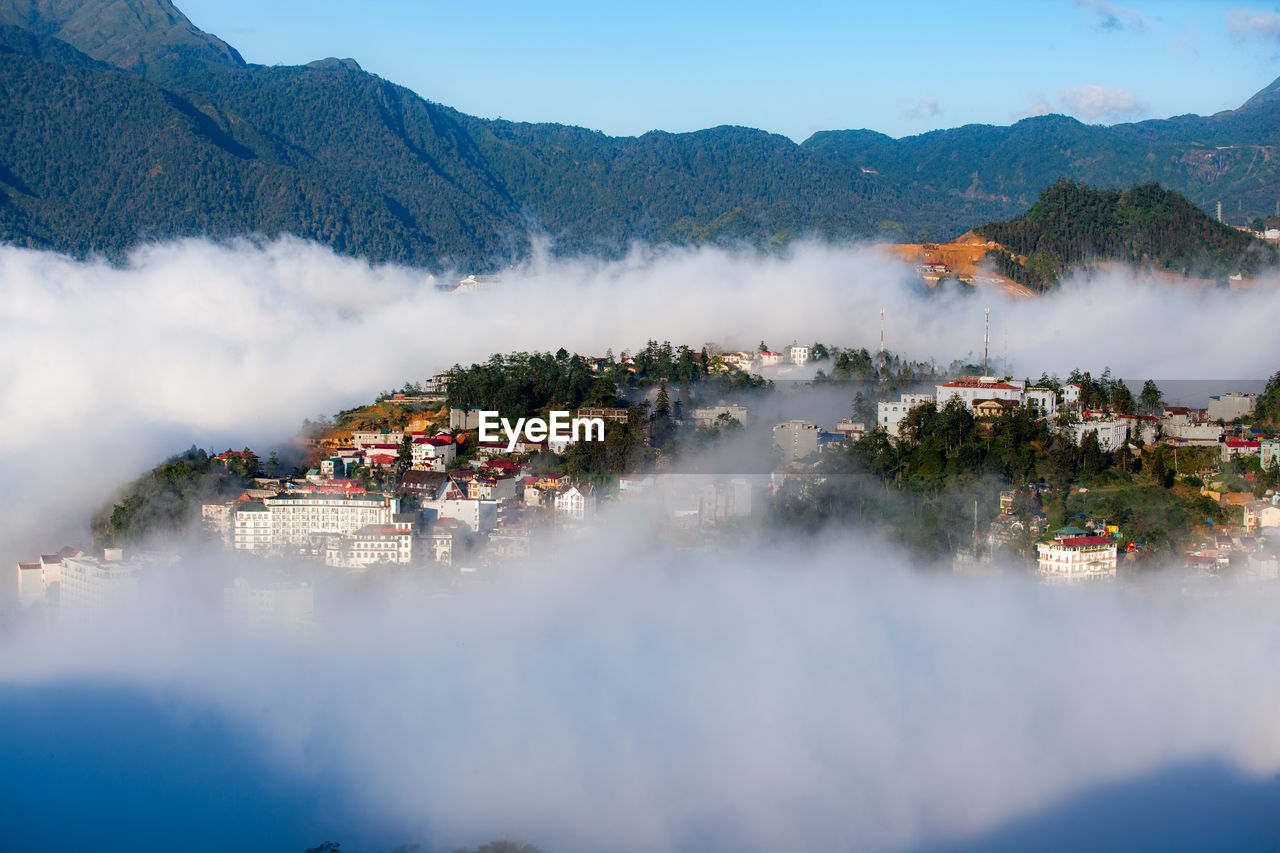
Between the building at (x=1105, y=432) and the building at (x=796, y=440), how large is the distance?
2879 millimetres

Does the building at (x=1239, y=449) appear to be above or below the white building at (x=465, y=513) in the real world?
above

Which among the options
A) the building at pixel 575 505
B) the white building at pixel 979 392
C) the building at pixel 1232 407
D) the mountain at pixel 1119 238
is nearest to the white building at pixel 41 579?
the building at pixel 575 505

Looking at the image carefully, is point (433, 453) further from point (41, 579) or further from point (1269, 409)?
point (1269, 409)

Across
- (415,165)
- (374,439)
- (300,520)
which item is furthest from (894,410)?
(415,165)

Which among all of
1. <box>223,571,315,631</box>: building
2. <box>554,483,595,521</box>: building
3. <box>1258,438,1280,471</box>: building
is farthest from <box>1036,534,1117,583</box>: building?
<box>223,571,315,631</box>: building

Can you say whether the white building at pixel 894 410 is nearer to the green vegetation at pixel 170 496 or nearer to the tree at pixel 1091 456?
the tree at pixel 1091 456

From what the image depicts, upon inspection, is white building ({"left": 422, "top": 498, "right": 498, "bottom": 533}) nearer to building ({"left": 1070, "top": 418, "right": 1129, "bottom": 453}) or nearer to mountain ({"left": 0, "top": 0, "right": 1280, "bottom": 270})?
building ({"left": 1070, "top": 418, "right": 1129, "bottom": 453})

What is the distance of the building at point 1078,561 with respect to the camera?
45.2 feet

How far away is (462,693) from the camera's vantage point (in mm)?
12109

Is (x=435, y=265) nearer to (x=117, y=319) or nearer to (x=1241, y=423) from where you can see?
(x=117, y=319)

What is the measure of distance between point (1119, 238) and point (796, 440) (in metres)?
15.1

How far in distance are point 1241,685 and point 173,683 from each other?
871 centimetres

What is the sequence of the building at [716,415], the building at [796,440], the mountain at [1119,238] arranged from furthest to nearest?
the mountain at [1119,238], the building at [716,415], the building at [796,440]

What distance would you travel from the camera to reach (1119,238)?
1164 inches
